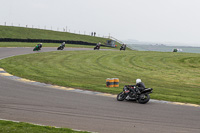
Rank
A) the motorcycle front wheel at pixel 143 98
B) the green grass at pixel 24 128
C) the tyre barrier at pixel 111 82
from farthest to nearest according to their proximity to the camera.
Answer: the tyre barrier at pixel 111 82 < the motorcycle front wheel at pixel 143 98 < the green grass at pixel 24 128

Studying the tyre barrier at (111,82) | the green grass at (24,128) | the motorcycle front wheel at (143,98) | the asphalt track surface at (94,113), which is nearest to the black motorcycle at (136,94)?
the motorcycle front wheel at (143,98)

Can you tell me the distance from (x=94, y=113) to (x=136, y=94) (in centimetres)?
373

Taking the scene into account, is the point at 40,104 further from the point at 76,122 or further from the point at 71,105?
the point at 76,122

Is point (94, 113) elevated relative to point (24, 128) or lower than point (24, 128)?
lower

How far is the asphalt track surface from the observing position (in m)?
10.0

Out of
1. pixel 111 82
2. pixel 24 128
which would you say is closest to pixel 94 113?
pixel 24 128

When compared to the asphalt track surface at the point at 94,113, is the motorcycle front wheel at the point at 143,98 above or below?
above

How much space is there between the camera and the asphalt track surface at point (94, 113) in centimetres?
1003

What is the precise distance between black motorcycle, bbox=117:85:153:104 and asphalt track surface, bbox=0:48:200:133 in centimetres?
35

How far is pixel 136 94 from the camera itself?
586 inches

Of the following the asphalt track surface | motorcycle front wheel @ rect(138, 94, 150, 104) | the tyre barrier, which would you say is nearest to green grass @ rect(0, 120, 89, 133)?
the asphalt track surface

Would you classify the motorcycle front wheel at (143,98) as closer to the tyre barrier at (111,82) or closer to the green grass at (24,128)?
the tyre barrier at (111,82)

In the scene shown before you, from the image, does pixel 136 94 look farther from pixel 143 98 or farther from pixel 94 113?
pixel 94 113

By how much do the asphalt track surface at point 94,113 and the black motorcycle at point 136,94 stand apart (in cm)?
35
